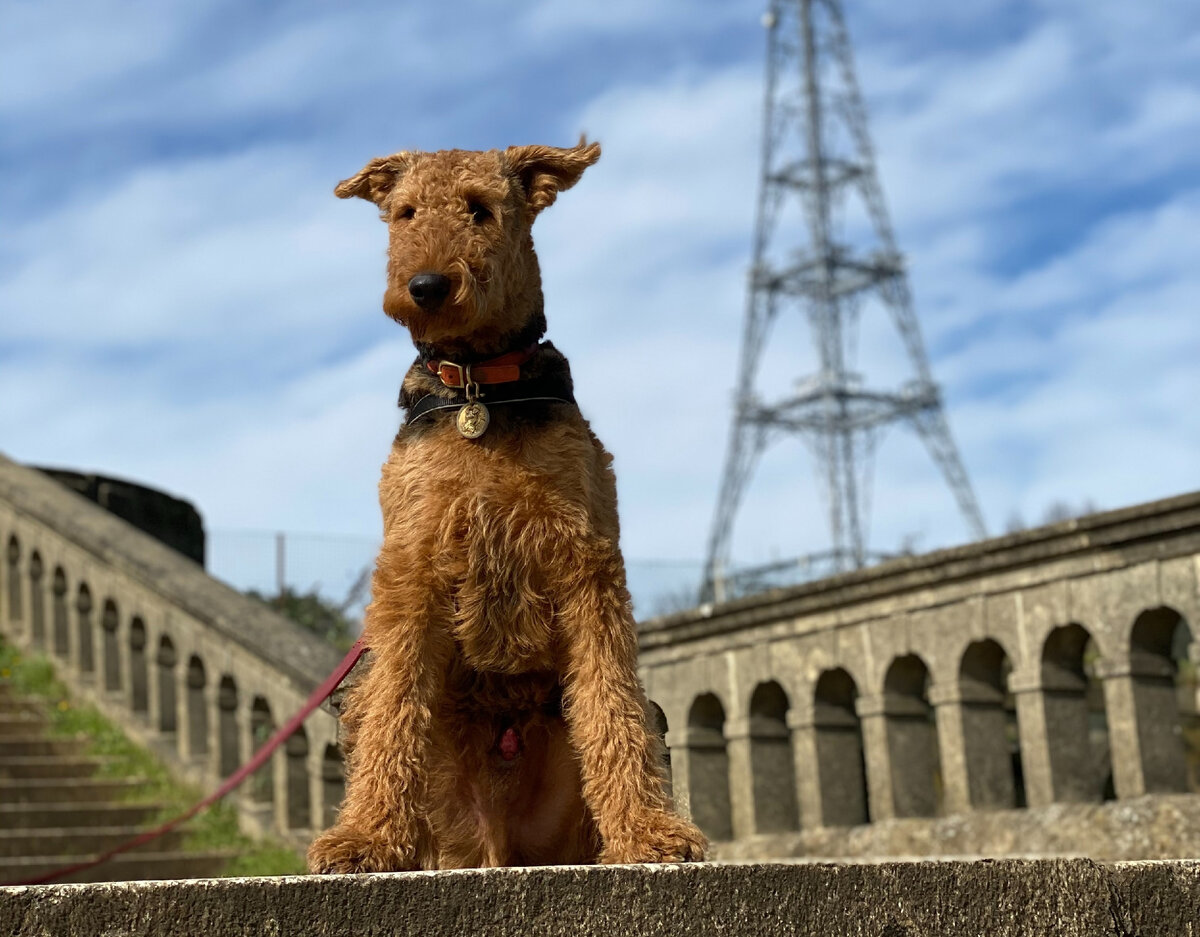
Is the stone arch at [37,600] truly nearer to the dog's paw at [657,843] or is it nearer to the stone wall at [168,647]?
the stone wall at [168,647]

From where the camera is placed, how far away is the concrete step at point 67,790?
897cm

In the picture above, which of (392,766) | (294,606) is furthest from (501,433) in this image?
(294,606)

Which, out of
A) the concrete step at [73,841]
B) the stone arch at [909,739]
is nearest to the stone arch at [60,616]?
the concrete step at [73,841]

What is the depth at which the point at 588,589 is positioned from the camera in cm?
320

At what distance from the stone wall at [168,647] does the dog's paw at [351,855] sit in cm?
537

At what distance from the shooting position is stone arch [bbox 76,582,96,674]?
10727 millimetres

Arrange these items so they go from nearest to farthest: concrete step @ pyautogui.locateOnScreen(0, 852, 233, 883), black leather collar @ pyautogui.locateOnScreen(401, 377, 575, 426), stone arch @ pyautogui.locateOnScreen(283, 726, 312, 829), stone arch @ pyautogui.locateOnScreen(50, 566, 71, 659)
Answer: black leather collar @ pyautogui.locateOnScreen(401, 377, 575, 426) < concrete step @ pyautogui.locateOnScreen(0, 852, 233, 883) < stone arch @ pyautogui.locateOnScreen(283, 726, 312, 829) < stone arch @ pyautogui.locateOnScreen(50, 566, 71, 659)

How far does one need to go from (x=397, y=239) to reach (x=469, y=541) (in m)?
0.62

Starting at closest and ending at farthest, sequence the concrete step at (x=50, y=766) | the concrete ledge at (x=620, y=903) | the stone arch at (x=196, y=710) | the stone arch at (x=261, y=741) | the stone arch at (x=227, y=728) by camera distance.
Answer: the concrete ledge at (x=620, y=903), the stone arch at (x=261, y=741), the stone arch at (x=227, y=728), the concrete step at (x=50, y=766), the stone arch at (x=196, y=710)

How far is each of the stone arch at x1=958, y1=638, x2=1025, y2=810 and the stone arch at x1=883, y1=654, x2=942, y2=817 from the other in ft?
1.16

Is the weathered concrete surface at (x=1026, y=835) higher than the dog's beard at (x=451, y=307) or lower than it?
lower

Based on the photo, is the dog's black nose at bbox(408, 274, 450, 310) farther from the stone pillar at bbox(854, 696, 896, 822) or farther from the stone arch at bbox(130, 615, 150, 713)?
the stone arch at bbox(130, 615, 150, 713)

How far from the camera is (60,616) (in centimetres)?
1112

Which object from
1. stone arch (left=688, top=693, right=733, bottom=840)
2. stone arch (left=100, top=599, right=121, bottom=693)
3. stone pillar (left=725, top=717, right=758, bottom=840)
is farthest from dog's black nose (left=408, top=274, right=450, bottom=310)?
stone arch (left=100, top=599, right=121, bottom=693)
